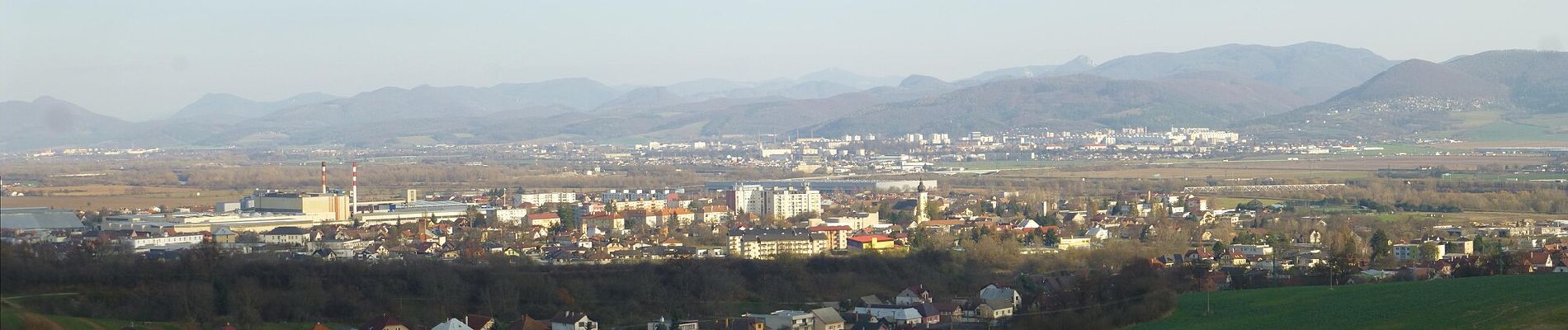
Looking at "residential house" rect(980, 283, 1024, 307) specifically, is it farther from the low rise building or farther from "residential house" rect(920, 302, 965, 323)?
the low rise building

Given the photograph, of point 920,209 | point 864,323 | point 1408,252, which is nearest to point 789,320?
point 864,323

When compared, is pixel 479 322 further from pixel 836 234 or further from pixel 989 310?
pixel 836 234

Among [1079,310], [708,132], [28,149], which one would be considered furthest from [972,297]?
[708,132]

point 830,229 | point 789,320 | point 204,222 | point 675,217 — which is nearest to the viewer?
point 789,320

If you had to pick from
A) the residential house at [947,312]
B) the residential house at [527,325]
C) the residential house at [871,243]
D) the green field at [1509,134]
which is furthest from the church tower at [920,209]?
the green field at [1509,134]

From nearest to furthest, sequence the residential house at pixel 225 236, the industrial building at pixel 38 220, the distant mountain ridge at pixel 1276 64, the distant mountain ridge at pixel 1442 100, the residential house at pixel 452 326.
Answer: the industrial building at pixel 38 220
the residential house at pixel 452 326
the residential house at pixel 225 236
the distant mountain ridge at pixel 1442 100
the distant mountain ridge at pixel 1276 64

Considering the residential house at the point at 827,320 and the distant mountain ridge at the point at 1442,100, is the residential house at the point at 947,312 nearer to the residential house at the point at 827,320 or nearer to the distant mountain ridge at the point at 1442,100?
the residential house at the point at 827,320

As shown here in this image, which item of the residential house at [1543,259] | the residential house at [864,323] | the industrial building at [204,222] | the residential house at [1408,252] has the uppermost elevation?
the industrial building at [204,222]

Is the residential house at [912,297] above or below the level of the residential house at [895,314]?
above
